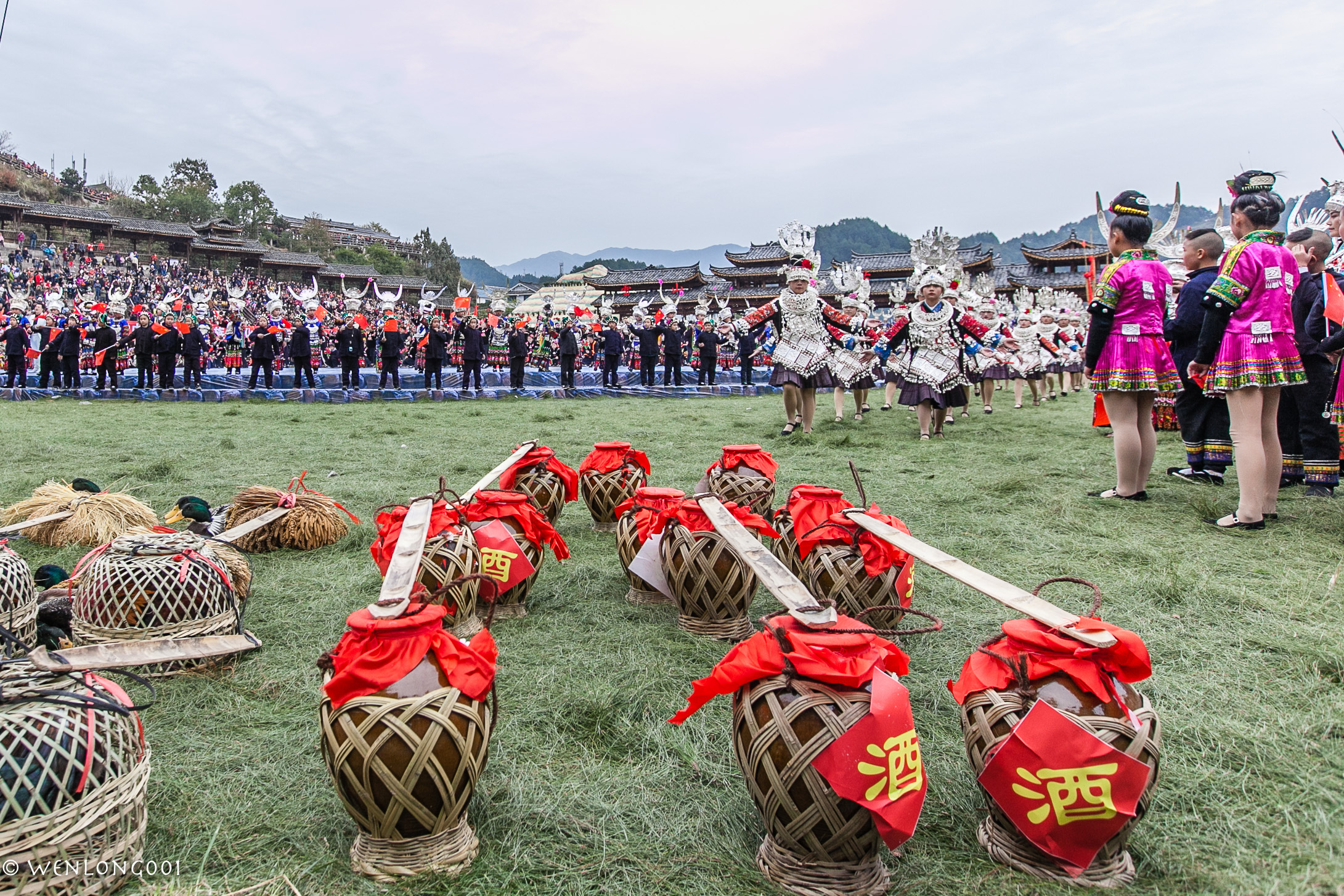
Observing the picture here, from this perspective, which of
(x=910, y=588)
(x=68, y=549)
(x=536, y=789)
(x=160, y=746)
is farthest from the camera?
(x=68, y=549)

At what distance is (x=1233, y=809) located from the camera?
5.57 ft

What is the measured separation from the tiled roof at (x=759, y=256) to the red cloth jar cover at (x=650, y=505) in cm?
3962

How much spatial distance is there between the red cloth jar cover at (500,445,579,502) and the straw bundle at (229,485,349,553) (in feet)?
2.86

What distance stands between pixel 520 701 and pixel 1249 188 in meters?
4.69

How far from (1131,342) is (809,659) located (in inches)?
164

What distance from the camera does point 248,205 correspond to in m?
56.4

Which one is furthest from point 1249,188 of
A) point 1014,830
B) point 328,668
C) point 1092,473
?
point 328,668

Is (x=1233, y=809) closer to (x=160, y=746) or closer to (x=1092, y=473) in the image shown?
(x=160, y=746)

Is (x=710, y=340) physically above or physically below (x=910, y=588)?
above

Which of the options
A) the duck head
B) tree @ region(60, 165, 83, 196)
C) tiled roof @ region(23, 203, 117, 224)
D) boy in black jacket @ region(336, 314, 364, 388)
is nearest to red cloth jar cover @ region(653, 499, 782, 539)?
the duck head

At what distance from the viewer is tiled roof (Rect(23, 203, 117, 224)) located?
1599 inches

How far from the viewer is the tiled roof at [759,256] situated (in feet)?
137

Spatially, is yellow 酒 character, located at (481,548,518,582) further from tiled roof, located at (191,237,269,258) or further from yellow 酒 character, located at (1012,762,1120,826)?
tiled roof, located at (191,237,269,258)

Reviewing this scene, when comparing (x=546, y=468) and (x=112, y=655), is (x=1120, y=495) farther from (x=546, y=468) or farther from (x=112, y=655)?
(x=112, y=655)
